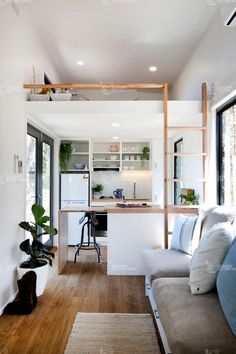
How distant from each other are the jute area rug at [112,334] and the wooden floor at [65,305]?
10cm

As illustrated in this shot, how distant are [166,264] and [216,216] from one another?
0.69 m

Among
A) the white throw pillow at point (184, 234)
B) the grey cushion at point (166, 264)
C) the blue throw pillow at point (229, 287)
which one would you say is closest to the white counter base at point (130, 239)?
the white throw pillow at point (184, 234)

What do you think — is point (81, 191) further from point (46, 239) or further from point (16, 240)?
point (16, 240)

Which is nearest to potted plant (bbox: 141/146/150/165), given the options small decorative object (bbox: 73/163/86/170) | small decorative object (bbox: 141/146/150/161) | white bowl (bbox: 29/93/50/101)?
small decorative object (bbox: 141/146/150/161)

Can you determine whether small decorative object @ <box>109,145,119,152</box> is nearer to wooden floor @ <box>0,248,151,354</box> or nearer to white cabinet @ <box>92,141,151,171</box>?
white cabinet @ <box>92,141,151,171</box>

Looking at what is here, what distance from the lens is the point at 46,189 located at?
4.89m

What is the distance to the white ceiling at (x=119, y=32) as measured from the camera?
3191mm

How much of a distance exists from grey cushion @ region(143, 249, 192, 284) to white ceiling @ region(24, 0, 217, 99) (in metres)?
2.97

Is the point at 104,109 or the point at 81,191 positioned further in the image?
the point at 81,191

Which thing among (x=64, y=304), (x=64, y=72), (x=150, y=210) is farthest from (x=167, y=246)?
(x=64, y=72)

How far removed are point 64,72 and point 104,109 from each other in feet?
7.22

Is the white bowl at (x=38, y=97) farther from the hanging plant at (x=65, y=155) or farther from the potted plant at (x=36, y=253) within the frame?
the hanging plant at (x=65, y=155)

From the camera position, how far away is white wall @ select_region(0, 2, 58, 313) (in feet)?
8.78

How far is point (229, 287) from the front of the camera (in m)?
1.47
